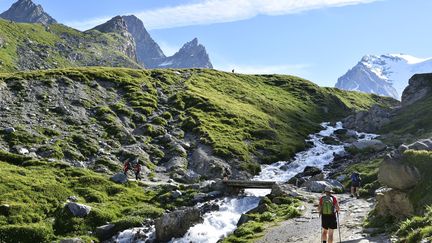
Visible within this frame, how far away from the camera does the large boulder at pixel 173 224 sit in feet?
126

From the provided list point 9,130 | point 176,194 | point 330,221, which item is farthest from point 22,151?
point 330,221

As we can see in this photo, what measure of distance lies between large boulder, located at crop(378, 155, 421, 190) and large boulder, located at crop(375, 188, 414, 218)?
22.8 inches

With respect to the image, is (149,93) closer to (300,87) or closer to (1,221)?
(1,221)

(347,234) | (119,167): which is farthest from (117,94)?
(347,234)

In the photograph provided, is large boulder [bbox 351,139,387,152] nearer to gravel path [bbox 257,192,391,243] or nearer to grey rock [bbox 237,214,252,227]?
gravel path [bbox 257,192,391,243]

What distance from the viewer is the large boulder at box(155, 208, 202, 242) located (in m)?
38.3

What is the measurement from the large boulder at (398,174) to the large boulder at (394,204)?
0.58 m

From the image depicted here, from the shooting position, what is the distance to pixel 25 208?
41.7 metres

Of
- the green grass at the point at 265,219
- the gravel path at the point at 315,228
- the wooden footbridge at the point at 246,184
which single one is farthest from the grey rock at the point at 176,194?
the gravel path at the point at 315,228

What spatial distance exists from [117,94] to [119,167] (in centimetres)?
3632

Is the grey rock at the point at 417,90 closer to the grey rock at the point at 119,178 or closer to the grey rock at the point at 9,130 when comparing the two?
the grey rock at the point at 119,178

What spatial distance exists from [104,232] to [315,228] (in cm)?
1830

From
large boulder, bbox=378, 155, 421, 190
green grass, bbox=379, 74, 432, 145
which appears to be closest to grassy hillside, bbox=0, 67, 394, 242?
green grass, bbox=379, 74, 432, 145

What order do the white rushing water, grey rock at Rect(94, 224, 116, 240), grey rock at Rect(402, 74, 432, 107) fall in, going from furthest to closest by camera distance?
grey rock at Rect(402, 74, 432, 107) < grey rock at Rect(94, 224, 116, 240) < the white rushing water
